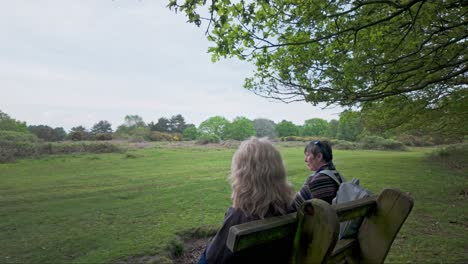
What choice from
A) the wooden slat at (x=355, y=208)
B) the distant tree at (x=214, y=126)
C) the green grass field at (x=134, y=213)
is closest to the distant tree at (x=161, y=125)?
the distant tree at (x=214, y=126)

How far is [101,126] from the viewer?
195 feet

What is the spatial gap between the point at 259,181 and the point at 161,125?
7340 cm

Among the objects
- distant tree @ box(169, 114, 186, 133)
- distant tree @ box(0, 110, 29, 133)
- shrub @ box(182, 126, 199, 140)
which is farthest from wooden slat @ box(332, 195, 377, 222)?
distant tree @ box(169, 114, 186, 133)

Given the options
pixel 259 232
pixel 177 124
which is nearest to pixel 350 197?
pixel 259 232

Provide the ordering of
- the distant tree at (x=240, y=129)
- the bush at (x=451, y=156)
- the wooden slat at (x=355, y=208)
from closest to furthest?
1. the wooden slat at (x=355, y=208)
2. the bush at (x=451, y=156)
3. the distant tree at (x=240, y=129)

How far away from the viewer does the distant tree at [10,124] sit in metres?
33.9

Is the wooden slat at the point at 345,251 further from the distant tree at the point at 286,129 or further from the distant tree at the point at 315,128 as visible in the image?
the distant tree at the point at 315,128

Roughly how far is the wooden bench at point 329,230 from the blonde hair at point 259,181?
10.1 inches

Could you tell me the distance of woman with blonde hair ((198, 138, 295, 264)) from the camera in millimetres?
2008

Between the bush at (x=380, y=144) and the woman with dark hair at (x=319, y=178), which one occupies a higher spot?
the woman with dark hair at (x=319, y=178)

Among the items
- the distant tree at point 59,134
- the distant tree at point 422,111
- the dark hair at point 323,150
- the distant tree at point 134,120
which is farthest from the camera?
the distant tree at point 134,120

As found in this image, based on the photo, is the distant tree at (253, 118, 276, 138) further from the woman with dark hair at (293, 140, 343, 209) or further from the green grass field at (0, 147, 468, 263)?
the woman with dark hair at (293, 140, 343, 209)

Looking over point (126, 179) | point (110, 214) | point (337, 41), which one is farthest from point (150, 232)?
point (126, 179)

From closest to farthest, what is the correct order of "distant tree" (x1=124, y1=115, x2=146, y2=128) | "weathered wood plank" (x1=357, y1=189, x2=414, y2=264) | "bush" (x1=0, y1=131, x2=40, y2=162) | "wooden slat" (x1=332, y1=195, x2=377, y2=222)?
1. "wooden slat" (x1=332, y1=195, x2=377, y2=222)
2. "weathered wood plank" (x1=357, y1=189, x2=414, y2=264)
3. "bush" (x1=0, y1=131, x2=40, y2=162)
4. "distant tree" (x1=124, y1=115, x2=146, y2=128)
